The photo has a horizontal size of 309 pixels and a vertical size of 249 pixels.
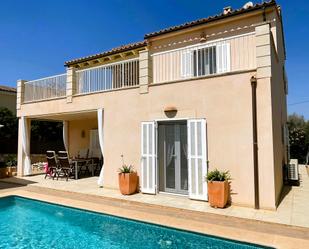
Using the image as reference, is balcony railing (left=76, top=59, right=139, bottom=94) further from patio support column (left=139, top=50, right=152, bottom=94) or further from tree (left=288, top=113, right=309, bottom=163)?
tree (left=288, top=113, right=309, bottom=163)

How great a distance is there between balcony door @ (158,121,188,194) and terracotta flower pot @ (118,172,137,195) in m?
1.00

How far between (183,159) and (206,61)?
3974 mm

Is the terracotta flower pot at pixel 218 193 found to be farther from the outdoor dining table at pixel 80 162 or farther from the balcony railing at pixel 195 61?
the outdoor dining table at pixel 80 162

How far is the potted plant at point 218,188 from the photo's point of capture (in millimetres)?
7289

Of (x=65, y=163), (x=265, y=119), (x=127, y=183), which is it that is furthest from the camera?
(x=65, y=163)

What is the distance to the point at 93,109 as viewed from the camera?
436 inches

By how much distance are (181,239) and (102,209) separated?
2.89 meters

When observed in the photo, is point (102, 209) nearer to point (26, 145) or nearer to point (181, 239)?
point (181, 239)

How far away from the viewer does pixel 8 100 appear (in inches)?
1041

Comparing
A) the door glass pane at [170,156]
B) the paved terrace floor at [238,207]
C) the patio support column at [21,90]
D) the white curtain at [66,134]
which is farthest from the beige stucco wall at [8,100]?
the door glass pane at [170,156]

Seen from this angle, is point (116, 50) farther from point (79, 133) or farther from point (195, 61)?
point (79, 133)

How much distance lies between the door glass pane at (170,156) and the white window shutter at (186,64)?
7.65 feet

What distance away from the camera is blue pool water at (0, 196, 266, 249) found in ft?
18.4

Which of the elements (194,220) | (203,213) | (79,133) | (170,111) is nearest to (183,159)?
(170,111)
